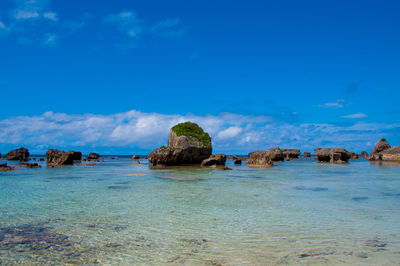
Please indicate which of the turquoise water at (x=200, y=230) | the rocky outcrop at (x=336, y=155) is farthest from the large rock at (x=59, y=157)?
the rocky outcrop at (x=336, y=155)

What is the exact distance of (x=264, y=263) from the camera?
429 cm

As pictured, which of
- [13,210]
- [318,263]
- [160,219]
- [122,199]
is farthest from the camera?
[122,199]

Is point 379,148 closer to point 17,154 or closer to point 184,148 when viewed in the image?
point 184,148

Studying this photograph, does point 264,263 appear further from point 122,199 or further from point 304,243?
point 122,199

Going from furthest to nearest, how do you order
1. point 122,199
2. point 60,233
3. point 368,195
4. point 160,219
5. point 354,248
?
point 368,195 → point 122,199 → point 160,219 → point 60,233 → point 354,248

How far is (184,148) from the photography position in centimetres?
3106

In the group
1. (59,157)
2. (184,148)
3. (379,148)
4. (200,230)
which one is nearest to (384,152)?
(379,148)

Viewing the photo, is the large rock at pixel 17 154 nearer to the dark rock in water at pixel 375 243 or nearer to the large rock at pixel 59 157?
the large rock at pixel 59 157

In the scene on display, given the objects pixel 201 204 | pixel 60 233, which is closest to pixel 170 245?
pixel 60 233

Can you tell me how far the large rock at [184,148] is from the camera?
96.4ft

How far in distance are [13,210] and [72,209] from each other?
1659 mm

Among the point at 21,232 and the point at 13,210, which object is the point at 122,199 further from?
the point at 21,232

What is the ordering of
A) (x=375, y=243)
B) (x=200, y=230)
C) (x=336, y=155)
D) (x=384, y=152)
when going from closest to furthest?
(x=375, y=243) → (x=200, y=230) → (x=336, y=155) → (x=384, y=152)

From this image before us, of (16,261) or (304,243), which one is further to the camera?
(304,243)
